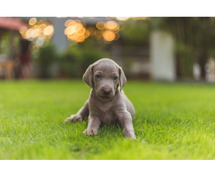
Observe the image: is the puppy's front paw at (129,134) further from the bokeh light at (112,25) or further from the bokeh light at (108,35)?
the bokeh light at (108,35)

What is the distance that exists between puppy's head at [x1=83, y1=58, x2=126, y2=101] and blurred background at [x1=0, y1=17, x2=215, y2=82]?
10.8m

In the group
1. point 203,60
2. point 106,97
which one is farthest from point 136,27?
point 106,97

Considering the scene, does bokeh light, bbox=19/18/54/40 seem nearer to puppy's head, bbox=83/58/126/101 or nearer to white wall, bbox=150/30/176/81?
white wall, bbox=150/30/176/81

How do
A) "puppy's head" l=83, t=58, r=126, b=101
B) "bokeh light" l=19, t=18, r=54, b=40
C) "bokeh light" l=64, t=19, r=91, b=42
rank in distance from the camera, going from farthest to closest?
"bokeh light" l=64, t=19, r=91, b=42 → "bokeh light" l=19, t=18, r=54, b=40 → "puppy's head" l=83, t=58, r=126, b=101

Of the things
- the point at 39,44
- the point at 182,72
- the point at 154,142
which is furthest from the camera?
the point at 39,44

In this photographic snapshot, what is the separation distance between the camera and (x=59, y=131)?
2.97 m

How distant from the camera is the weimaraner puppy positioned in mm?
2770

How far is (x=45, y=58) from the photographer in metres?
15.9

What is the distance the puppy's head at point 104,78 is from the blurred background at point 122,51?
10.8m

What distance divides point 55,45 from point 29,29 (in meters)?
2.03

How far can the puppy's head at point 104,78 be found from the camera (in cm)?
274

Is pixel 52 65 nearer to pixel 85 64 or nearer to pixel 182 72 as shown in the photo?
pixel 85 64

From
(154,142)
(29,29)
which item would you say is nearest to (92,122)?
(154,142)

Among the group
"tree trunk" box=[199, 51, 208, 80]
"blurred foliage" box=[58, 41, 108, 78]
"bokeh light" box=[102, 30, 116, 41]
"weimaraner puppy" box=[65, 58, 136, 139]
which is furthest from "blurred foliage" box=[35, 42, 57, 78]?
"weimaraner puppy" box=[65, 58, 136, 139]
